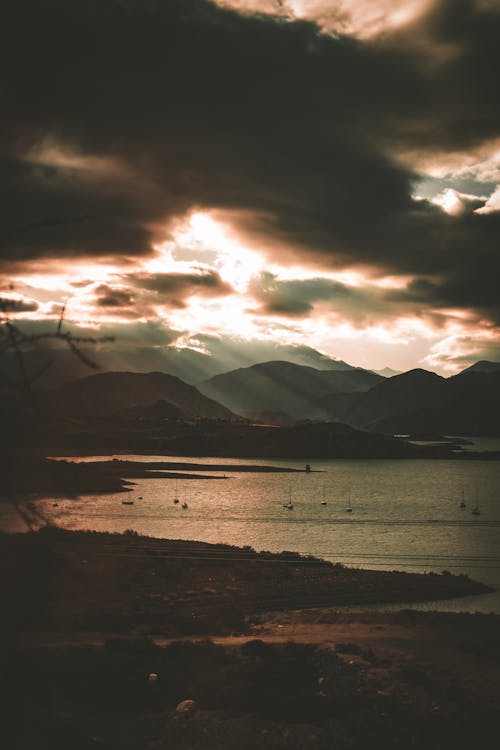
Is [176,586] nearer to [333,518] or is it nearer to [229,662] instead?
[229,662]

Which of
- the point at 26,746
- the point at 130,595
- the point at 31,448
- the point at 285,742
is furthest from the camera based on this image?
the point at 31,448

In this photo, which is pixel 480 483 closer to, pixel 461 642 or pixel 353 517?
pixel 353 517

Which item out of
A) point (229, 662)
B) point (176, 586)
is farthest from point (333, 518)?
point (229, 662)

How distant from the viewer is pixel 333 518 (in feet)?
267

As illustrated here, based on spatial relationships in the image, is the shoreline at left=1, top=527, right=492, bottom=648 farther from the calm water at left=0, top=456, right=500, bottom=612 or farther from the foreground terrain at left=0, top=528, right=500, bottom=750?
the calm water at left=0, top=456, right=500, bottom=612

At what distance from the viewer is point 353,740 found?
18938mm

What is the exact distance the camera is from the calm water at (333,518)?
58438mm

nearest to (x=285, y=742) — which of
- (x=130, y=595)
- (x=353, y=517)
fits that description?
(x=130, y=595)

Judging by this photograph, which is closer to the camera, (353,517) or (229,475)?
(353,517)

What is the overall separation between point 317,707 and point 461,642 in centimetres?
1146

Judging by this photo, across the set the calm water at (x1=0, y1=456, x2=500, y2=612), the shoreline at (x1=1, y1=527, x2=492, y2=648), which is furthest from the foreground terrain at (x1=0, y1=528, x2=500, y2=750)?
the calm water at (x1=0, y1=456, x2=500, y2=612)

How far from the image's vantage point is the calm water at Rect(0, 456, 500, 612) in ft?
192

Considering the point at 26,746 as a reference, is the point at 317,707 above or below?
below

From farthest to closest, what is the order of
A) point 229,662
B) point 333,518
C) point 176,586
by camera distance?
point 333,518
point 176,586
point 229,662
